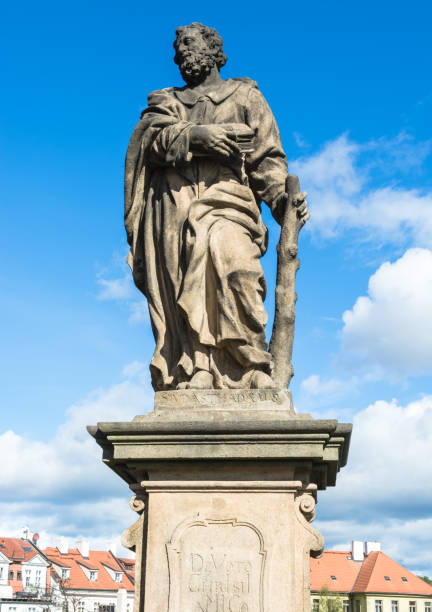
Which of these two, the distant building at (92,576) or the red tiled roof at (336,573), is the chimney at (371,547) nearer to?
the red tiled roof at (336,573)

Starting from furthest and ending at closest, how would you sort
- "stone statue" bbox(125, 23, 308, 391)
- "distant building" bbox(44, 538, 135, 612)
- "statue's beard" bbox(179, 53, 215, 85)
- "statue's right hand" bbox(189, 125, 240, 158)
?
"distant building" bbox(44, 538, 135, 612) < "statue's beard" bbox(179, 53, 215, 85) < "statue's right hand" bbox(189, 125, 240, 158) < "stone statue" bbox(125, 23, 308, 391)

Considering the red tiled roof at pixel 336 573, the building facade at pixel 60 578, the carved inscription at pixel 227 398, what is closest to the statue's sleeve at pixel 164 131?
the carved inscription at pixel 227 398

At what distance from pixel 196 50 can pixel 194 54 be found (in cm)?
4

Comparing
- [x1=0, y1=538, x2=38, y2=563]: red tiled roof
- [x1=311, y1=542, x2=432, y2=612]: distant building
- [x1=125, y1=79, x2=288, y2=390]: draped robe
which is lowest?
[x1=125, y1=79, x2=288, y2=390]: draped robe

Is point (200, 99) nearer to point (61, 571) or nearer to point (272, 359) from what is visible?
point (272, 359)

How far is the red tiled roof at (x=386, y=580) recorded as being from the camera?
245ft

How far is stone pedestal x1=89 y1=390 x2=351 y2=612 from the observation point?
526 centimetres

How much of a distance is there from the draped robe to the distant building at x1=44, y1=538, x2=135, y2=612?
70500 mm

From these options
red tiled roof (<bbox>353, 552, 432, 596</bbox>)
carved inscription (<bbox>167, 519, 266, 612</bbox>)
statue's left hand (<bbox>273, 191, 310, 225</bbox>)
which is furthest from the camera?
red tiled roof (<bbox>353, 552, 432, 596</bbox>)

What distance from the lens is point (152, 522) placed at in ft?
18.1

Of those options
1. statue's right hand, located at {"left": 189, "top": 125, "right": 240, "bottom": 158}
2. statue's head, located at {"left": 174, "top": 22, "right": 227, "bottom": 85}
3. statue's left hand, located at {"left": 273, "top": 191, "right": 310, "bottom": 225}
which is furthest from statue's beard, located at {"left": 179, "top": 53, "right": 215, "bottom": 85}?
statue's left hand, located at {"left": 273, "top": 191, "right": 310, "bottom": 225}

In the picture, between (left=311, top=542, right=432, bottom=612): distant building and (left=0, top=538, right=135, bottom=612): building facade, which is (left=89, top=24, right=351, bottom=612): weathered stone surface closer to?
(left=0, top=538, right=135, bottom=612): building facade

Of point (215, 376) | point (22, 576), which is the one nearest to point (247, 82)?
point (215, 376)

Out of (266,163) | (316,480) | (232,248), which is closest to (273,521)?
(316,480)
